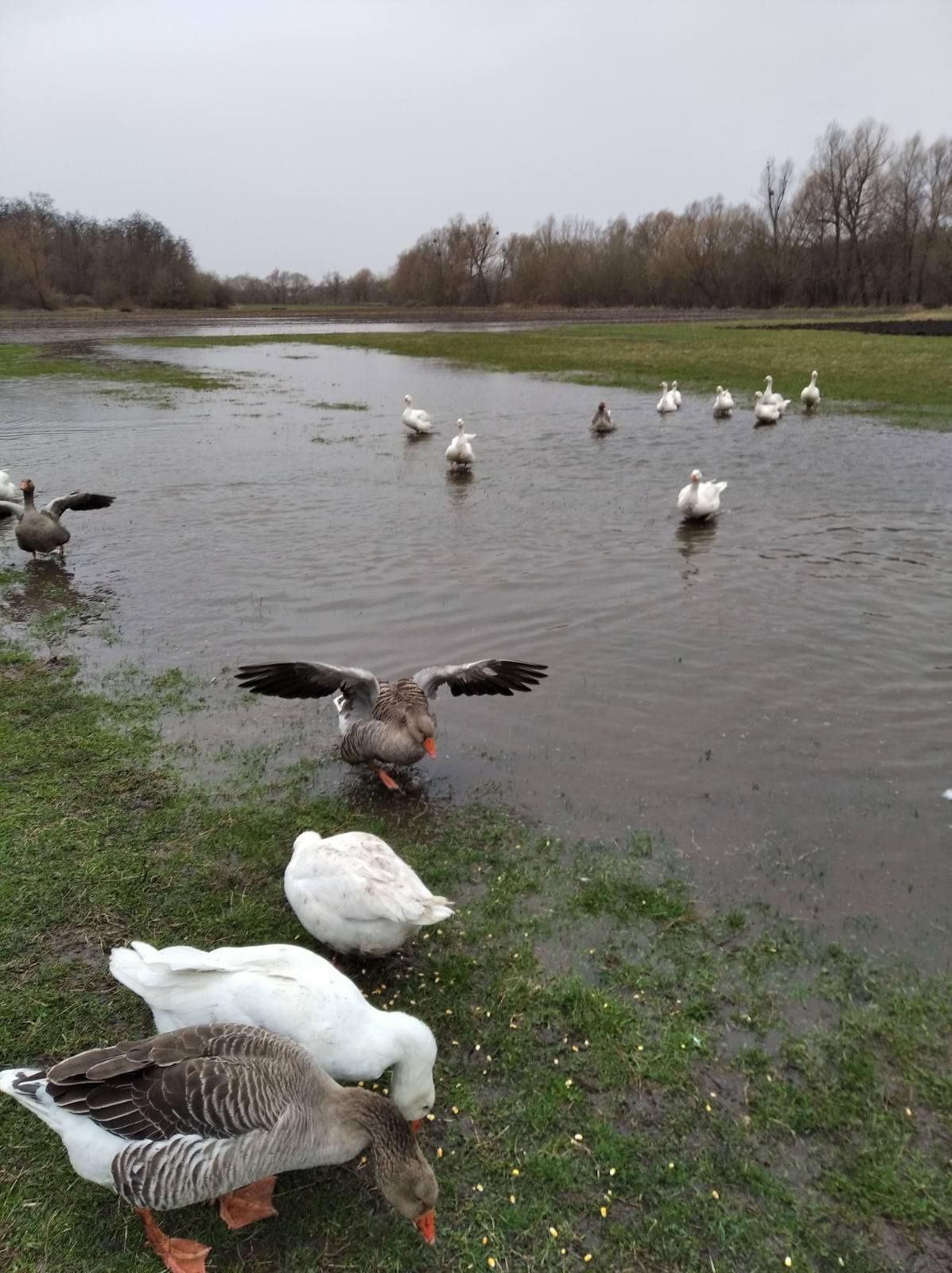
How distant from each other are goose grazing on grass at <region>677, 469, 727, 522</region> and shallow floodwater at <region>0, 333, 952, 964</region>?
0.37 metres

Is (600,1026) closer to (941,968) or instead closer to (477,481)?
(941,968)

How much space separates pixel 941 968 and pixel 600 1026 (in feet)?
6.52

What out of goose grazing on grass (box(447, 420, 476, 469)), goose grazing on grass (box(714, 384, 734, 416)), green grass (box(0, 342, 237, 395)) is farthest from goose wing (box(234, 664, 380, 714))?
green grass (box(0, 342, 237, 395))

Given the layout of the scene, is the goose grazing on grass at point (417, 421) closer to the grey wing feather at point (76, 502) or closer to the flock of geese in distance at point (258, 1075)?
the grey wing feather at point (76, 502)

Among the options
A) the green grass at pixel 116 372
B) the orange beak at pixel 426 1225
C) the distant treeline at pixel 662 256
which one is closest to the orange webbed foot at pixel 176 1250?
the orange beak at pixel 426 1225

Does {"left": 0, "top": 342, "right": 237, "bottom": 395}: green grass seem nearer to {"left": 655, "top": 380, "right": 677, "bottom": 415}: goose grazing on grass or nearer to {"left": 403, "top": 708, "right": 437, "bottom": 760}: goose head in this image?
{"left": 655, "top": 380, "right": 677, "bottom": 415}: goose grazing on grass

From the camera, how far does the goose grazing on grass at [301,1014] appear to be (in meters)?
3.59

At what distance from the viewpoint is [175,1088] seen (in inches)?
126

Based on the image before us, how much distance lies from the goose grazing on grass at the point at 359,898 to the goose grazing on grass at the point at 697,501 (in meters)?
10.0

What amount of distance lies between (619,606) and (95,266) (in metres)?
105

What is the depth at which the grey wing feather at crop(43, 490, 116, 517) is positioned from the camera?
12117 mm

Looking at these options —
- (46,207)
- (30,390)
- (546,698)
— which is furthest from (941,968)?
(46,207)

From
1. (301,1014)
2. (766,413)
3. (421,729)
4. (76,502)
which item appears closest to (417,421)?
(766,413)

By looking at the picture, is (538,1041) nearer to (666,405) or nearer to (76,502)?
(76,502)
